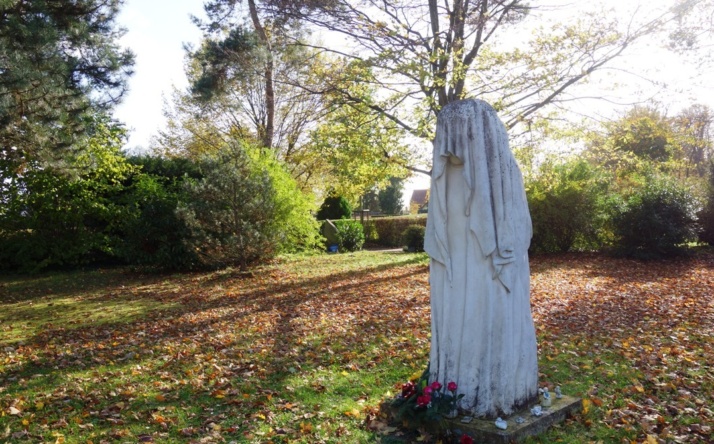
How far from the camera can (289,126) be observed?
84.9ft

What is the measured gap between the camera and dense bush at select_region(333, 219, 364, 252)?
77.0 feet

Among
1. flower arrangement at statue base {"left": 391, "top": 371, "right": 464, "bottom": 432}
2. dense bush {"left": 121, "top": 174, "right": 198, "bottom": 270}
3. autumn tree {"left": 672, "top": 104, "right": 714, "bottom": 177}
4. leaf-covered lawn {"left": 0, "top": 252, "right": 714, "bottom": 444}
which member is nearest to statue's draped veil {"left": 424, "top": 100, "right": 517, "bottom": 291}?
flower arrangement at statue base {"left": 391, "top": 371, "right": 464, "bottom": 432}

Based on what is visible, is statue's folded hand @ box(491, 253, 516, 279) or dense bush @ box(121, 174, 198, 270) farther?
dense bush @ box(121, 174, 198, 270)

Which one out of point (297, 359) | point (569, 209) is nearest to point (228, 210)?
point (297, 359)

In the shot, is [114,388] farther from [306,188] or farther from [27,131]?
[306,188]

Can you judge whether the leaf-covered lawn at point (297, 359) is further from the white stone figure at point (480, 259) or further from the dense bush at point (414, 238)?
the dense bush at point (414, 238)

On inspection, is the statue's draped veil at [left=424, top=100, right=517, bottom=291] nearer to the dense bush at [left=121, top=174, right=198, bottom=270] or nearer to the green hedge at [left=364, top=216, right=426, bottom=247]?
the dense bush at [left=121, top=174, right=198, bottom=270]

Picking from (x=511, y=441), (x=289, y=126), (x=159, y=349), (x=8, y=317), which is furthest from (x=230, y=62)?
(x=511, y=441)

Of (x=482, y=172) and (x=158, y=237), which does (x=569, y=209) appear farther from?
(x=482, y=172)

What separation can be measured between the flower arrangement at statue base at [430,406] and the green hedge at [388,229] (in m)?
23.4

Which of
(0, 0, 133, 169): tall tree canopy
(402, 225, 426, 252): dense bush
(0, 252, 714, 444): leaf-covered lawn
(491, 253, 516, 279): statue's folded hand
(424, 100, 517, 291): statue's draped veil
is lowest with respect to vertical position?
(0, 252, 714, 444): leaf-covered lawn

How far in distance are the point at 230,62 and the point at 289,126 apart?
7185 millimetres

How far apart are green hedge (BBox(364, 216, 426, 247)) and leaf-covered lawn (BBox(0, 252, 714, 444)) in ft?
49.2

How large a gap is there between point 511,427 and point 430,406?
0.61 meters
